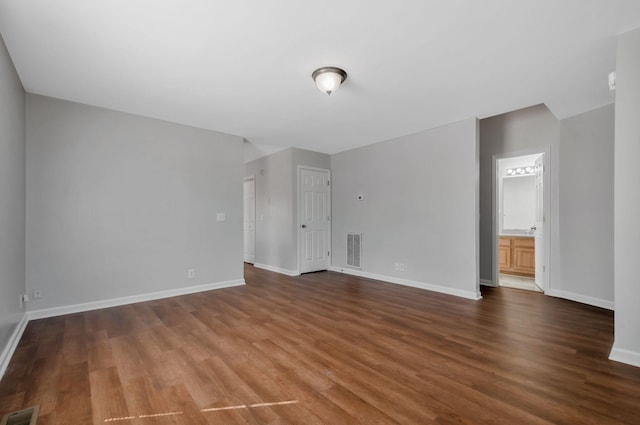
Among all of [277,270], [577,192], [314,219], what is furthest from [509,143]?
[277,270]

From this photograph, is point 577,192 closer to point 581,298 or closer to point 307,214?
point 581,298

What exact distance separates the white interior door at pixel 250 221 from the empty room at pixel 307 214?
1116mm

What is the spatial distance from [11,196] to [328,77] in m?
2.98

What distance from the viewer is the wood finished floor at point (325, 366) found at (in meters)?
1.66

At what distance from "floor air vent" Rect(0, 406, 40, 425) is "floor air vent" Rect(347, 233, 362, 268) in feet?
15.1

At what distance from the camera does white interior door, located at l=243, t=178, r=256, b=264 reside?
21.7 ft

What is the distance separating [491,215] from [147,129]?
17.4 feet

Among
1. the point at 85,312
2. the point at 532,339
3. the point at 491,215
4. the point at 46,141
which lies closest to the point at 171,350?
the point at 85,312

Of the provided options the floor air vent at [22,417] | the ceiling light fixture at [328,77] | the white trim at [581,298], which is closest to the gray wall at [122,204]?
the floor air vent at [22,417]

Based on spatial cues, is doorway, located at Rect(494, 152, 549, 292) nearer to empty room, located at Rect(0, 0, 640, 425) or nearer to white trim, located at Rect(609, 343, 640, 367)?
empty room, located at Rect(0, 0, 640, 425)

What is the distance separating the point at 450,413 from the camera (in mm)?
1636

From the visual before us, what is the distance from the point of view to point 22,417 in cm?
161

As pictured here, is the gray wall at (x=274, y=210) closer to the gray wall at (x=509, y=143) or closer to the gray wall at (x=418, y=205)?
the gray wall at (x=418, y=205)

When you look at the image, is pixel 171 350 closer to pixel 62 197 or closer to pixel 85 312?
pixel 85 312
